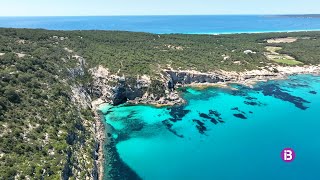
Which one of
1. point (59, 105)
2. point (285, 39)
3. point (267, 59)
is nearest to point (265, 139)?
point (59, 105)

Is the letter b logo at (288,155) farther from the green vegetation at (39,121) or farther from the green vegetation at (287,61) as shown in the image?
the green vegetation at (287,61)

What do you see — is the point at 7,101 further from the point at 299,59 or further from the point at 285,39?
the point at 285,39

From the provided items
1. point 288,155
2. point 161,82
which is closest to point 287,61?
point 161,82

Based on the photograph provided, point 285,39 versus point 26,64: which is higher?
point 26,64

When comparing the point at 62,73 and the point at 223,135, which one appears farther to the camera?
the point at 62,73

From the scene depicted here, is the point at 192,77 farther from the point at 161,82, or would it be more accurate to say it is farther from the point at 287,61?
the point at 287,61

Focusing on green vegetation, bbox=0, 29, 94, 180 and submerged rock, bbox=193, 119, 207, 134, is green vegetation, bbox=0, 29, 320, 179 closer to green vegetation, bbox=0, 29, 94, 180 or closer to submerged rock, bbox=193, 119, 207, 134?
green vegetation, bbox=0, 29, 94, 180

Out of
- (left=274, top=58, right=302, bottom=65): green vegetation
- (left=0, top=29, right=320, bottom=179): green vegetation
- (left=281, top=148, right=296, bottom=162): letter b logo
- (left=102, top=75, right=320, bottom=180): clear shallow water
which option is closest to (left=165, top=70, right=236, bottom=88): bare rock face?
(left=0, top=29, right=320, bottom=179): green vegetation
